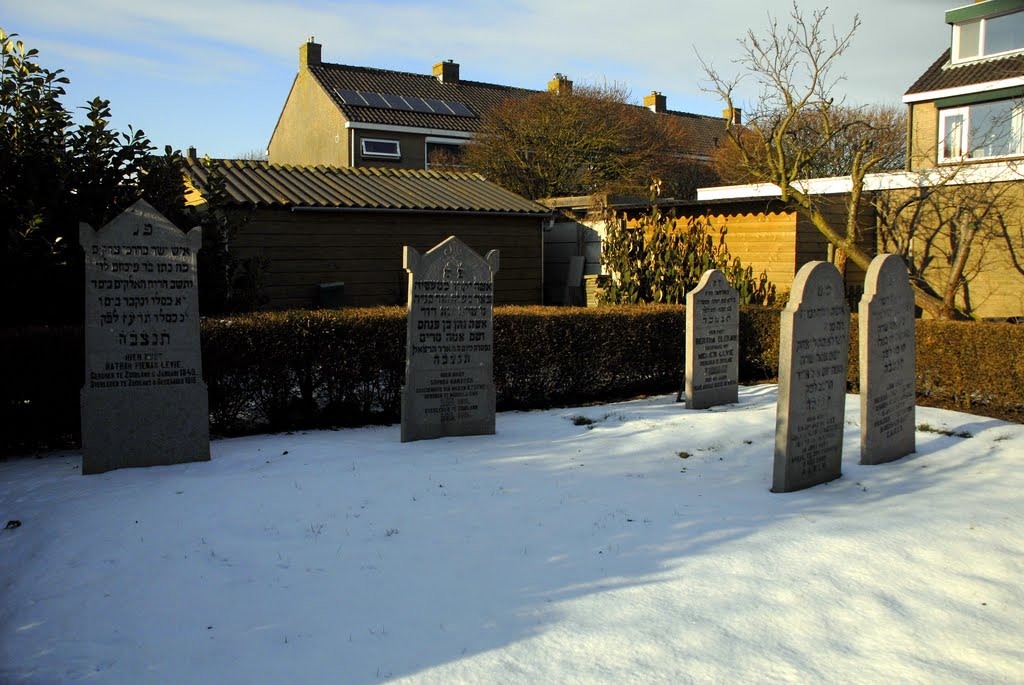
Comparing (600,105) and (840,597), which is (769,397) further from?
(600,105)

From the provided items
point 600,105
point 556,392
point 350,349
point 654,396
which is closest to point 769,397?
point 654,396

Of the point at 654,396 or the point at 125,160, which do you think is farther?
the point at 654,396

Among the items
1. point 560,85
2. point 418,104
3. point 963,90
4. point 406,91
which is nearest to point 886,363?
point 963,90

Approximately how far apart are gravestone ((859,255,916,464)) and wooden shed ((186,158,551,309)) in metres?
10.1

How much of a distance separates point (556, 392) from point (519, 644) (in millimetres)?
6752

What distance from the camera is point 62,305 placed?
8766mm

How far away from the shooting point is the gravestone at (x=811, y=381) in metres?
6.69

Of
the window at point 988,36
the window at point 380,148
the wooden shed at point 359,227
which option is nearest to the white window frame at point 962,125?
the window at point 988,36

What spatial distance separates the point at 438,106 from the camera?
35750 mm

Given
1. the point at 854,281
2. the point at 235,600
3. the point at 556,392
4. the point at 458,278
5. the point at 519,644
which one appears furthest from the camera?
the point at 854,281

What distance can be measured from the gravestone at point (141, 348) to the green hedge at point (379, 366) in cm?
78

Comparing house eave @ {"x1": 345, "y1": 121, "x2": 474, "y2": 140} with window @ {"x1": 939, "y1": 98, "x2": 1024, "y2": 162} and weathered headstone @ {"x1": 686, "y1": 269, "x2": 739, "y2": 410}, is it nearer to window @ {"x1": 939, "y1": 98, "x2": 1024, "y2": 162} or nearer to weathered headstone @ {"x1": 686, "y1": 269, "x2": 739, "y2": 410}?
window @ {"x1": 939, "y1": 98, "x2": 1024, "y2": 162}

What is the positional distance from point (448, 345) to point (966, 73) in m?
23.9

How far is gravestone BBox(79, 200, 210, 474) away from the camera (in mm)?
7051
